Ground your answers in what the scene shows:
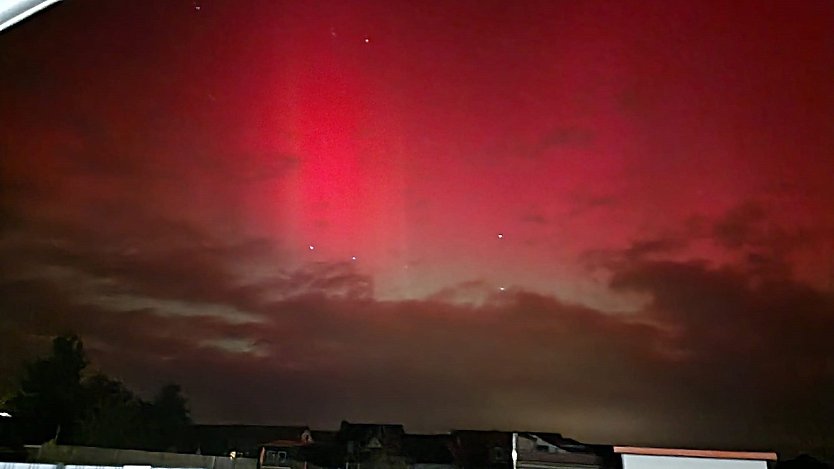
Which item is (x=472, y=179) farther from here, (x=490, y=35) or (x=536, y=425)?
(x=536, y=425)

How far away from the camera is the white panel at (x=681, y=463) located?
1439 mm

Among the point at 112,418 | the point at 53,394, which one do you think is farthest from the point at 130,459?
the point at 53,394

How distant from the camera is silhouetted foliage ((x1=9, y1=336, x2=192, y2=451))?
5.32ft

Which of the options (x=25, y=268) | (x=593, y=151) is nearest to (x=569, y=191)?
(x=593, y=151)

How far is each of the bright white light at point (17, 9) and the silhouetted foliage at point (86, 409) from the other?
830 millimetres

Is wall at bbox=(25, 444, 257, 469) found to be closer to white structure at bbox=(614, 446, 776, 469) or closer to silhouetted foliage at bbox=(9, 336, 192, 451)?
silhouetted foliage at bbox=(9, 336, 192, 451)

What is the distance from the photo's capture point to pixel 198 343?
1.68m

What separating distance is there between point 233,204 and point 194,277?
0.66 feet

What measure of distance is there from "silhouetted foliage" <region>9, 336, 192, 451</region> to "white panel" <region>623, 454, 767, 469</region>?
975 millimetres

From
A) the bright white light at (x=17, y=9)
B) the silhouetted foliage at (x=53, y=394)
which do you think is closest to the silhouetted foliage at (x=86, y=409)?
the silhouetted foliage at (x=53, y=394)

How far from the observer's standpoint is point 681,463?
146 cm

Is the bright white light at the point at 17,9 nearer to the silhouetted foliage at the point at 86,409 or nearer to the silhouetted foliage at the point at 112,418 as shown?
the silhouetted foliage at the point at 86,409

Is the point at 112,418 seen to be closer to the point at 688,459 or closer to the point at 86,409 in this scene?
the point at 86,409

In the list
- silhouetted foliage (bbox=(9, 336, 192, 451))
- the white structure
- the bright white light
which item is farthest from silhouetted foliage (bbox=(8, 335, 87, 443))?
the white structure
